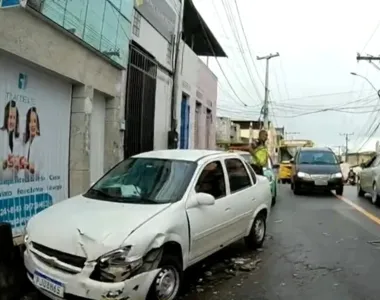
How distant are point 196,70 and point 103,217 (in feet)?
52.6

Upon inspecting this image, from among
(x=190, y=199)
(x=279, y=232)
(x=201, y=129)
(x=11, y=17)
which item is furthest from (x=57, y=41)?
(x=201, y=129)

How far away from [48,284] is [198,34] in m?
19.5

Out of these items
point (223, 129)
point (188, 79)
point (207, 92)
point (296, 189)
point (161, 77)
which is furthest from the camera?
point (223, 129)

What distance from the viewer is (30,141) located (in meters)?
7.71

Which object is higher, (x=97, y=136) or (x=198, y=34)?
(x=198, y=34)

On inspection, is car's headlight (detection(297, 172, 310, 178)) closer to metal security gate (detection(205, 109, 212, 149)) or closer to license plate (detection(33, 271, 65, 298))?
metal security gate (detection(205, 109, 212, 149))

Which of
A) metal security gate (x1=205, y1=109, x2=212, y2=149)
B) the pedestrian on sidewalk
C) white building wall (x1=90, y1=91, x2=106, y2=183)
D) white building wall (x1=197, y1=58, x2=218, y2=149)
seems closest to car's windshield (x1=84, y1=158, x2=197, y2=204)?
white building wall (x1=90, y1=91, x2=106, y2=183)

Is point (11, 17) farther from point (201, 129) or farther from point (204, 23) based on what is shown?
point (201, 129)

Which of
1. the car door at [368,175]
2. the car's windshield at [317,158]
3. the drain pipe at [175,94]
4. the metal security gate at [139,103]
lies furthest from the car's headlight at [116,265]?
the car's windshield at [317,158]

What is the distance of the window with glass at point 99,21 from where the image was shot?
8.02 meters

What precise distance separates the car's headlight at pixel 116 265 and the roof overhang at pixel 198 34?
15.6m

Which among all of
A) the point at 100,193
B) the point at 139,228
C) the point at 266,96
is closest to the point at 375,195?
the point at 100,193

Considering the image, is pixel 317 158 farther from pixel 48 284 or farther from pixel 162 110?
pixel 48 284

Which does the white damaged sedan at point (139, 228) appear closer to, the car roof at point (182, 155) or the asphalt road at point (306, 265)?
the car roof at point (182, 155)
